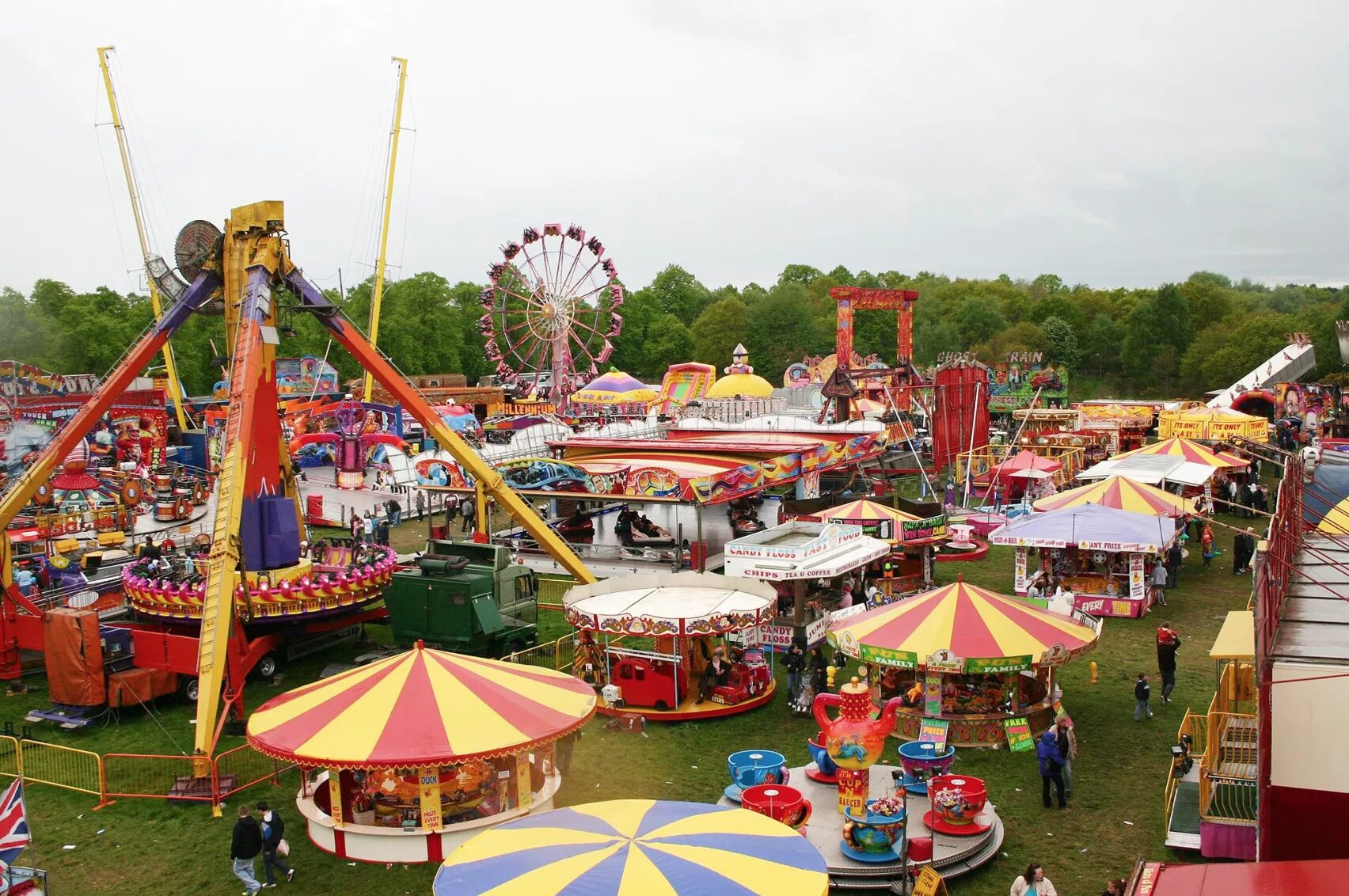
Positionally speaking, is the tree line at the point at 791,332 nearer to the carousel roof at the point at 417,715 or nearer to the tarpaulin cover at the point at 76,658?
the tarpaulin cover at the point at 76,658

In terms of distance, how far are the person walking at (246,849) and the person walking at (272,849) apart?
6.4 inches

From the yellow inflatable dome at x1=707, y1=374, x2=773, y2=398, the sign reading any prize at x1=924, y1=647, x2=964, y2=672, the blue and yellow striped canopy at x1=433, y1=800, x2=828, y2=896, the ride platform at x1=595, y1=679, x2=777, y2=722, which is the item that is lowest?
the ride platform at x1=595, y1=679, x2=777, y2=722

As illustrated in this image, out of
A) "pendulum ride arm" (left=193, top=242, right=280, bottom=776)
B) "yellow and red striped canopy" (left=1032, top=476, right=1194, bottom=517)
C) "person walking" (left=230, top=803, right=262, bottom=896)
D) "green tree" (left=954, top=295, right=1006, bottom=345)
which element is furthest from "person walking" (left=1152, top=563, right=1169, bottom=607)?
"green tree" (left=954, top=295, right=1006, bottom=345)

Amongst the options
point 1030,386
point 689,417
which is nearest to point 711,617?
point 689,417

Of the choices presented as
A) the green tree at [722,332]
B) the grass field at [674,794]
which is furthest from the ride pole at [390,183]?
the green tree at [722,332]

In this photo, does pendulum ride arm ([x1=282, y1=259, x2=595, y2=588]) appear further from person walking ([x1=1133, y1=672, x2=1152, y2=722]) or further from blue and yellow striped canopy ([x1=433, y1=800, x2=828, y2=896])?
blue and yellow striped canopy ([x1=433, y1=800, x2=828, y2=896])

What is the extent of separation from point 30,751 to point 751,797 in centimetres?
1133

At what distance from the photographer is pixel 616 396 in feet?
185

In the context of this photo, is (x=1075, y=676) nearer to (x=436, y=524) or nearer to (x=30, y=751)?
(x=30, y=751)

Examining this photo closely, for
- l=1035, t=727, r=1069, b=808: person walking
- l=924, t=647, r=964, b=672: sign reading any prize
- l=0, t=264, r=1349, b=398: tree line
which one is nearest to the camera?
l=1035, t=727, r=1069, b=808: person walking

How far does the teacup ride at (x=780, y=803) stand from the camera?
12.4 m

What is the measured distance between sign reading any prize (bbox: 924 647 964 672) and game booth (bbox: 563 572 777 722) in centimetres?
303

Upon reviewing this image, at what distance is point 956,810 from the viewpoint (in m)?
13.3

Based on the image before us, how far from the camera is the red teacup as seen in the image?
12438 millimetres
